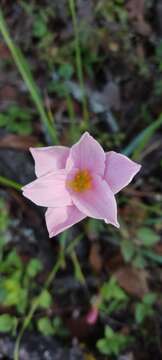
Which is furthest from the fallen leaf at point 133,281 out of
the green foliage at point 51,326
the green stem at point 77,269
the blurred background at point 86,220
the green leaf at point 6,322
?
the green leaf at point 6,322

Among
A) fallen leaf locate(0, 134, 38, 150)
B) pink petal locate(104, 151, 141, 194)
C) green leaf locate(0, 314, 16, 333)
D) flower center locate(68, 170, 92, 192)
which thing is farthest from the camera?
fallen leaf locate(0, 134, 38, 150)

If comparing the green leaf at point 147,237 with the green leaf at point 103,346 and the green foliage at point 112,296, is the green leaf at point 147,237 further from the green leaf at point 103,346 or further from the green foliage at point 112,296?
the green leaf at point 103,346

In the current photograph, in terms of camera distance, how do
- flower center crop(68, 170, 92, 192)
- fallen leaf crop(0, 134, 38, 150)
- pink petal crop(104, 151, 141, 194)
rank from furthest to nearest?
fallen leaf crop(0, 134, 38, 150), flower center crop(68, 170, 92, 192), pink petal crop(104, 151, 141, 194)

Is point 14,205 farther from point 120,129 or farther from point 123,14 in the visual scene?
point 123,14

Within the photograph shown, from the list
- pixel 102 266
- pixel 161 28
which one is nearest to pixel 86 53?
pixel 161 28

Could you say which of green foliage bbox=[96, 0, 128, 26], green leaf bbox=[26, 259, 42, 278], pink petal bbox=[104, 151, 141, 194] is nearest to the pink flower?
pink petal bbox=[104, 151, 141, 194]

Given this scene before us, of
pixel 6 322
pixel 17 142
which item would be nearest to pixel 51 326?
pixel 6 322

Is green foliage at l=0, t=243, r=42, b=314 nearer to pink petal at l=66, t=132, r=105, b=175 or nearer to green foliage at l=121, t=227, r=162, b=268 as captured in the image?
green foliage at l=121, t=227, r=162, b=268
